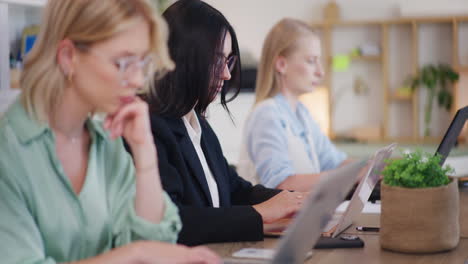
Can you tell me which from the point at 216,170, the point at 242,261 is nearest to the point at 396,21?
the point at 216,170

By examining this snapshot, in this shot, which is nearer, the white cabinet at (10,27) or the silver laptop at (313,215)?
the silver laptop at (313,215)

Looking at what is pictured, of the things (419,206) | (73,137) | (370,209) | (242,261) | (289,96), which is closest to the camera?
(73,137)

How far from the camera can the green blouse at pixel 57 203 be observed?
1248 millimetres

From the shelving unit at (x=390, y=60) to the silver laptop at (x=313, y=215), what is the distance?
20.1ft

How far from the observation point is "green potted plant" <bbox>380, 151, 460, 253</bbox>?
165cm

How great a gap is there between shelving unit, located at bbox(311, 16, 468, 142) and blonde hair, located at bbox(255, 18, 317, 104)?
426cm

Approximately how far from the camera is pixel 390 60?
740cm

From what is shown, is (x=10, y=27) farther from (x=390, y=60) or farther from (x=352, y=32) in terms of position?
(x=390, y=60)

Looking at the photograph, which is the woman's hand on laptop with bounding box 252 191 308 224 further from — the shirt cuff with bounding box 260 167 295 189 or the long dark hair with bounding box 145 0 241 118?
the shirt cuff with bounding box 260 167 295 189

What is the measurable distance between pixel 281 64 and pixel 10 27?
1287 millimetres

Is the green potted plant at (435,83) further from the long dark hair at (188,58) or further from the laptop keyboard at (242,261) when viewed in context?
the laptop keyboard at (242,261)

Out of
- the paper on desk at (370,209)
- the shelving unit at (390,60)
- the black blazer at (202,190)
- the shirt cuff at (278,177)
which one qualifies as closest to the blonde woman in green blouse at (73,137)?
the black blazer at (202,190)

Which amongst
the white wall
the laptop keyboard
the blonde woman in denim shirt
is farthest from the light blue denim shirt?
the white wall

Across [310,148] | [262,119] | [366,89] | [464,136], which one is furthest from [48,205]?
[366,89]
